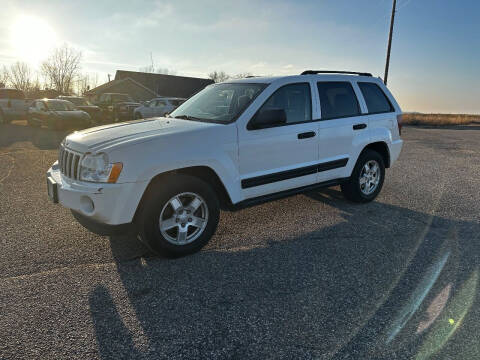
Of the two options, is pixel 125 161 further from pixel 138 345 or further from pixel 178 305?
pixel 138 345

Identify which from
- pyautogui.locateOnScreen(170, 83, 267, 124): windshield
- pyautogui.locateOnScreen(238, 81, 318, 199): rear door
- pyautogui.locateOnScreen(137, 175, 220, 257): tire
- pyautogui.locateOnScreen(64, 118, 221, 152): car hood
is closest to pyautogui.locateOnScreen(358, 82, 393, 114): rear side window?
pyautogui.locateOnScreen(238, 81, 318, 199): rear door

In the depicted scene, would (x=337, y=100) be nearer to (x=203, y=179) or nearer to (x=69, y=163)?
(x=203, y=179)

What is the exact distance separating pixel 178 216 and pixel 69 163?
47.4 inches

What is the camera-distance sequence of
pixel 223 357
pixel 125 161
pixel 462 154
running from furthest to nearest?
pixel 462 154 < pixel 125 161 < pixel 223 357

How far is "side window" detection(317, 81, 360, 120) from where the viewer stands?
4.51 m

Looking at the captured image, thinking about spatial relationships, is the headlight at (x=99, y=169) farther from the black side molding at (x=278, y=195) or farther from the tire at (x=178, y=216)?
the black side molding at (x=278, y=195)

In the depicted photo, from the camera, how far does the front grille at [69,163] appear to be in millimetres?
3289

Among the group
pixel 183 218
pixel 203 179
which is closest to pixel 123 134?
pixel 203 179

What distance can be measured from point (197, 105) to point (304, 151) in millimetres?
1509

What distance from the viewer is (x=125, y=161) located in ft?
10.0

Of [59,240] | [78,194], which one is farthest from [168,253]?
[59,240]

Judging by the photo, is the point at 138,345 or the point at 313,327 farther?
the point at 313,327

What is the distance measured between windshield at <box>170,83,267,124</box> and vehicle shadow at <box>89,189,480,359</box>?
5.01ft

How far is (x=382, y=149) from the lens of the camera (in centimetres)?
544
